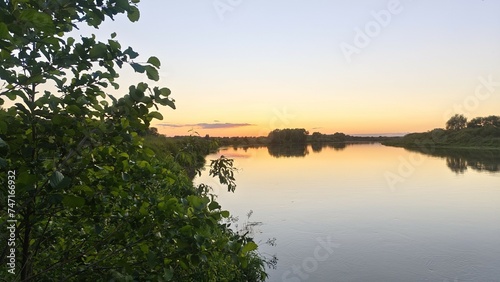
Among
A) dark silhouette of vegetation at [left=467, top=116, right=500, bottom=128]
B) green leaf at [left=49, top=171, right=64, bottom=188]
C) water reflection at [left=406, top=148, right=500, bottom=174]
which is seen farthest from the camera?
dark silhouette of vegetation at [left=467, top=116, right=500, bottom=128]

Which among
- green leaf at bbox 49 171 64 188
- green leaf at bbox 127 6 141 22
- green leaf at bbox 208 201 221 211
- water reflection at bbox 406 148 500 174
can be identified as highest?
green leaf at bbox 127 6 141 22

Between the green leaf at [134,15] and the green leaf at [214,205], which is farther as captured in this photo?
the green leaf at [134,15]

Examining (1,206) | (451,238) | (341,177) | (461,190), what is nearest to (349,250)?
(451,238)

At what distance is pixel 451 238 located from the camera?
1312 cm

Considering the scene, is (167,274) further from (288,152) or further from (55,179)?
(288,152)

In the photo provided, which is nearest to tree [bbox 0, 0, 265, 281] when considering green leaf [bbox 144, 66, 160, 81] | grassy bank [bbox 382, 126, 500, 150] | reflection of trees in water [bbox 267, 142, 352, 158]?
green leaf [bbox 144, 66, 160, 81]

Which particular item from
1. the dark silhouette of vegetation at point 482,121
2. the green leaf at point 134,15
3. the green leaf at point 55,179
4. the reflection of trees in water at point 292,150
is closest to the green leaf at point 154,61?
the green leaf at point 134,15

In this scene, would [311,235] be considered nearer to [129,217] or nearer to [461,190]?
[129,217]

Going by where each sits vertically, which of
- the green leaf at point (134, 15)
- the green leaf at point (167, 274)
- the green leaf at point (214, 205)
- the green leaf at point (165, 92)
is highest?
the green leaf at point (134, 15)

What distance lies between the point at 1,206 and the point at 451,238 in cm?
1413

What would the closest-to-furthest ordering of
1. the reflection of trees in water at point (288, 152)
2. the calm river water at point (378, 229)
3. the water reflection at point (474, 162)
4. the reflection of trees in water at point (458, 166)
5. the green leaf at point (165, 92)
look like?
the green leaf at point (165, 92) < the calm river water at point (378, 229) < the reflection of trees in water at point (458, 166) < the water reflection at point (474, 162) < the reflection of trees in water at point (288, 152)

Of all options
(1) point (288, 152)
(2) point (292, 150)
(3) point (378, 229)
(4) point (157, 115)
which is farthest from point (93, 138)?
(2) point (292, 150)

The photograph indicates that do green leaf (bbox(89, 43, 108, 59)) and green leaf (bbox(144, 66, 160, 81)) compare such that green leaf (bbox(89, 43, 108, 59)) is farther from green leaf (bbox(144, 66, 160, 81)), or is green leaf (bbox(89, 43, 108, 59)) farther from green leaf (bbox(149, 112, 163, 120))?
green leaf (bbox(149, 112, 163, 120))

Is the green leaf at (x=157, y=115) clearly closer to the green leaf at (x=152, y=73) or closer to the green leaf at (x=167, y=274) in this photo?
the green leaf at (x=152, y=73)
